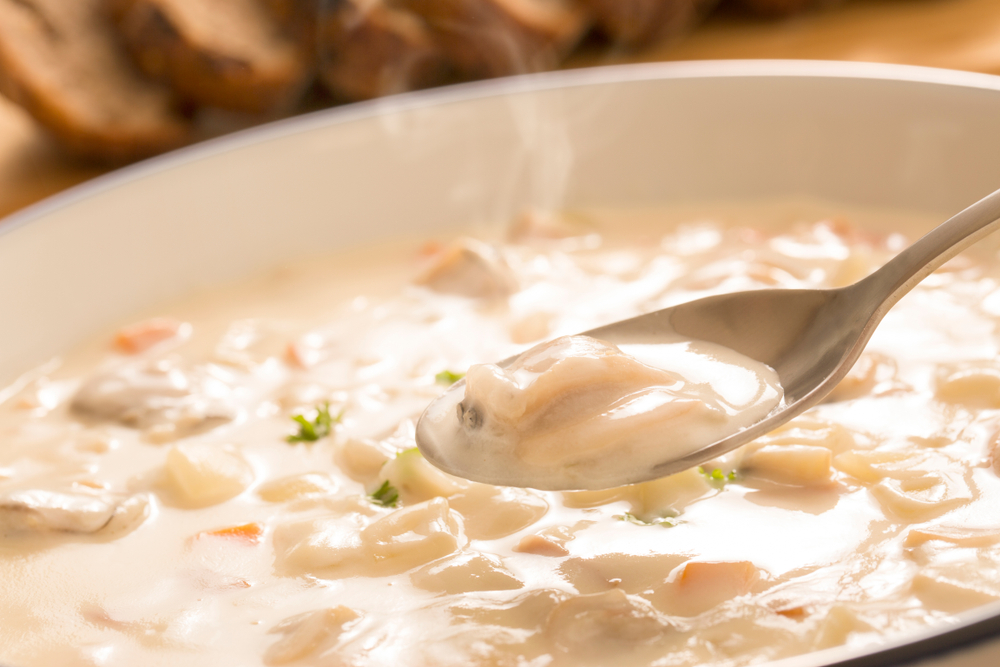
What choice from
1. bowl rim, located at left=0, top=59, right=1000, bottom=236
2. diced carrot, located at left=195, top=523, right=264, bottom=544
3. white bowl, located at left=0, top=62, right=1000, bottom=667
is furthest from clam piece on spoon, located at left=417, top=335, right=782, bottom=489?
bowl rim, located at left=0, top=59, right=1000, bottom=236

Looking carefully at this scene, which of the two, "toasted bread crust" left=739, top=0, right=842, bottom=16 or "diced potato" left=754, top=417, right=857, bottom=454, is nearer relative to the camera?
"diced potato" left=754, top=417, right=857, bottom=454

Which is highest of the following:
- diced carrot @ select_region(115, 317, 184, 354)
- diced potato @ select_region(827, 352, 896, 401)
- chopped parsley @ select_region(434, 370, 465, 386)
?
diced carrot @ select_region(115, 317, 184, 354)

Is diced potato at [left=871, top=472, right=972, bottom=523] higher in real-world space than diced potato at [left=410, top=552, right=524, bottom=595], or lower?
higher

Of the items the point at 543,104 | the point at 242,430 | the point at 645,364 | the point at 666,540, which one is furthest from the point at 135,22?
the point at 666,540

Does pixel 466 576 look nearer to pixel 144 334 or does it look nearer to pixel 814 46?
pixel 144 334

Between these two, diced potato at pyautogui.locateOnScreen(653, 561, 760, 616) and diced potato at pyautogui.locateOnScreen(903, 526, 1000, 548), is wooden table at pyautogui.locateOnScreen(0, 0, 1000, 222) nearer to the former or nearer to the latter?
diced potato at pyautogui.locateOnScreen(903, 526, 1000, 548)

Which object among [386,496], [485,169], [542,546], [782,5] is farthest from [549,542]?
[782,5]

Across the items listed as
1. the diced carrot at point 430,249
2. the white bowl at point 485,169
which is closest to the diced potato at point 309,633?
the white bowl at point 485,169
